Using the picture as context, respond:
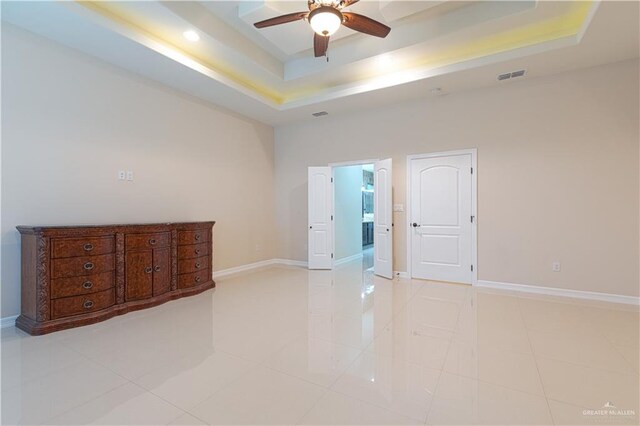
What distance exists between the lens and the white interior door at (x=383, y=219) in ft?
16.9

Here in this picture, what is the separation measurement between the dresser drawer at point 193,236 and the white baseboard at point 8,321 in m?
1.73

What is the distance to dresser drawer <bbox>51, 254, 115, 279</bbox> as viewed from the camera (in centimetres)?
291

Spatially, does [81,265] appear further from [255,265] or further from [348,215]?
[348,215]

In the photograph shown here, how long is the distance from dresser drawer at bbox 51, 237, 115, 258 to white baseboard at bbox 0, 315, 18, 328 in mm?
869

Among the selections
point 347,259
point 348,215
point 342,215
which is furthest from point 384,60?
point 347,259

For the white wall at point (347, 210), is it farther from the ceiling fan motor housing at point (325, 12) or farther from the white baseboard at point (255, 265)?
the ceiling fan motor housing at point (325, 12)

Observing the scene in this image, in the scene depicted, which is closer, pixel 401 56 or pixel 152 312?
pixel 152 312

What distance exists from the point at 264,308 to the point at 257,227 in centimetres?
276

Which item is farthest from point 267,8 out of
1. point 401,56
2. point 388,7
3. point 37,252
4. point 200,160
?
point 37,252

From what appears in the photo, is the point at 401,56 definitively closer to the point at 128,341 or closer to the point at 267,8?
the point at 267,8

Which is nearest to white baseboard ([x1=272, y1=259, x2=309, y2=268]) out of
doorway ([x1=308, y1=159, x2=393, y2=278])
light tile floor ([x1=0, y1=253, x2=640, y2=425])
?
doorway ([x1=308, y1=159, x2=393, y2=278])

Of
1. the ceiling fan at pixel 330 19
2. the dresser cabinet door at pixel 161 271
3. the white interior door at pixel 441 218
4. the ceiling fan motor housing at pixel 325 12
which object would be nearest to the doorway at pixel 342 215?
the white interior door at pixel 441 218

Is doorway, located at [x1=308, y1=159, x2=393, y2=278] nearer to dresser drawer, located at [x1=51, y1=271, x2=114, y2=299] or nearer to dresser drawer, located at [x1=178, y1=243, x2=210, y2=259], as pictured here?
dresser drawer, located at [x1=178, y1=243, x2=210, y2=259]

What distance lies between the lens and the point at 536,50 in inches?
137
